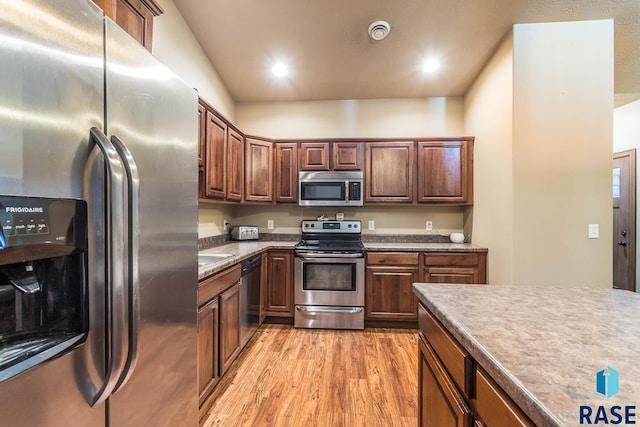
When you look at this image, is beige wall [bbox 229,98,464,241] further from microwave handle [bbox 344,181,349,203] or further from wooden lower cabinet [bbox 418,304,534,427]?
wooden lower cabinet [bbox 418,304,534,427]

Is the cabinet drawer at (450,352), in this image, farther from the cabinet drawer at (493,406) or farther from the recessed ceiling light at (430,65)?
the recessed ceiling light at (430,65)

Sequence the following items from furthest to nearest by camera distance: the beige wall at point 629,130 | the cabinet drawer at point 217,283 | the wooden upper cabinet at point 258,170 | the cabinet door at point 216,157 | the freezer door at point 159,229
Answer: the beige wall at point 629,130, the wooden upper cabinet at point 258,170, the cabinet door at point 216,157, the cabinet drawer at point 217,283, the freezer door at point 159,229

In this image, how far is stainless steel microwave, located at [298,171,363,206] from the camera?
11.0 feet

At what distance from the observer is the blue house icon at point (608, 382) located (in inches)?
20.6

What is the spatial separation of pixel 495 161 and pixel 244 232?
283 cm

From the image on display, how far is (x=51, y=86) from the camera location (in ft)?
2.00

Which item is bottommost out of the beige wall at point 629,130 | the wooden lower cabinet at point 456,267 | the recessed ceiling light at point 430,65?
the wooden lower cabinet at point 456,267

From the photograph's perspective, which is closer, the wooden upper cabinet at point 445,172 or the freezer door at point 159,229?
the freezer door at point 159,229

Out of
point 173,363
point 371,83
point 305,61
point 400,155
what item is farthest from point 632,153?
point 173,363

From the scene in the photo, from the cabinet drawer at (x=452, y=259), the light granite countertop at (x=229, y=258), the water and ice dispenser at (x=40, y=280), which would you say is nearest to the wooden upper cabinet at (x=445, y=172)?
the cabinet drawer at (x=452, y=259)

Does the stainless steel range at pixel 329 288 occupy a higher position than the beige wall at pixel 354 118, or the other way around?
the beige wall at pixel 354 118

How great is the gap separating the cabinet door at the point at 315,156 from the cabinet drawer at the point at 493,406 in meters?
2.88

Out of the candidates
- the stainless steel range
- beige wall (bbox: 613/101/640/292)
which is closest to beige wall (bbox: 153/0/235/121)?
the stainless steel range

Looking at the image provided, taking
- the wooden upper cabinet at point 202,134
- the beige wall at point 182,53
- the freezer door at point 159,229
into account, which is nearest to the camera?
the freezer door at point 159,229
